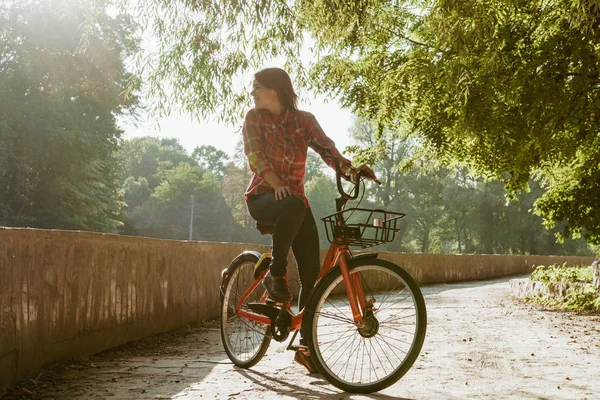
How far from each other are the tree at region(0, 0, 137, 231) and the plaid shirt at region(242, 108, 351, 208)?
→ 106 ft

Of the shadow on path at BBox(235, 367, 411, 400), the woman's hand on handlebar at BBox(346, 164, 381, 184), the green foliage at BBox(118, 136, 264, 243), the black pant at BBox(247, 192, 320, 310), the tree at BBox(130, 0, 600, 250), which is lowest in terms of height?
the shadow on path at BBox(235, 367, 411, 400)

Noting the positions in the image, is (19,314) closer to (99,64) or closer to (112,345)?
(112,345)

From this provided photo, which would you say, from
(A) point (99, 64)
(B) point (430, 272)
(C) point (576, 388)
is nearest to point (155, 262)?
(C) point (576, 388)

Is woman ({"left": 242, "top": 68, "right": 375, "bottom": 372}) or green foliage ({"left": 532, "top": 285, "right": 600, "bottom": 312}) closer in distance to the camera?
woman ({"left": 242, "top": 68, "right": 375, "bottom": 372})

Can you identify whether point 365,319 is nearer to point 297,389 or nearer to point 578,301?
point 297,389

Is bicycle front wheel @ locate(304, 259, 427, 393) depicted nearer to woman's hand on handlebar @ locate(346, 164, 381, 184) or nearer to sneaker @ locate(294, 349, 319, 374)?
sneaker @ locate(294, 349, 319, 374)

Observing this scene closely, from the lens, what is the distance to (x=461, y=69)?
7371 mm

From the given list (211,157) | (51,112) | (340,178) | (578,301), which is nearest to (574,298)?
(578,301)

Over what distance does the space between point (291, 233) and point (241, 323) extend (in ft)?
3.72

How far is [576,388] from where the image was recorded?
4.07 m

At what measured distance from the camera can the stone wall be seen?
4207mm

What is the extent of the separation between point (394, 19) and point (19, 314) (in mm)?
10387

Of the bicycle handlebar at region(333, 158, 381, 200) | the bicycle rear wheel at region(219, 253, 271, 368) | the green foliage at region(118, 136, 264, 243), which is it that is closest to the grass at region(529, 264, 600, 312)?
the bicycle rear wheel at region(219, 253, 271, 368)

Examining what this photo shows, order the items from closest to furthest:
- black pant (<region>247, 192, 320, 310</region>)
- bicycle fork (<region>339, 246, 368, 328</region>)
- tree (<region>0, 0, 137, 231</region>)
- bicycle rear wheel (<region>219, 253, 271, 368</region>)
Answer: bicycle fork (<region>339, 246, 368, 328</region>) < black pant (<region>247, 192, 320, 310</region>) < bicycle rear wheel (<region>219, 253, 271, 368</region>) < tree (<region>0, 0, 137, 231</region>)
